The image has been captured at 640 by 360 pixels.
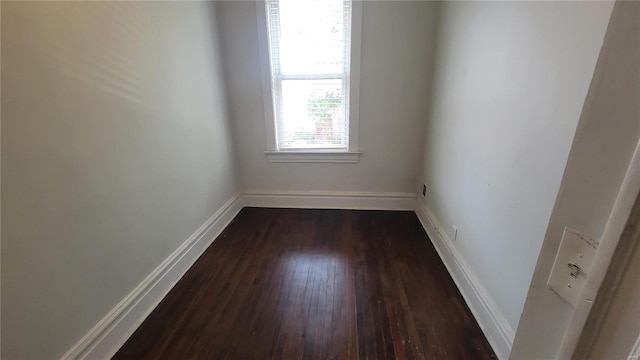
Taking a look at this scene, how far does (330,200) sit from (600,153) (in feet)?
9.30

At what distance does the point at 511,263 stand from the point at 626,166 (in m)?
1.34

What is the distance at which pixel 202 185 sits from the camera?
2.43 m

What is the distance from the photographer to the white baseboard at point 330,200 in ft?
10.2

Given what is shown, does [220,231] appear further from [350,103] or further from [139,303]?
[350,103]

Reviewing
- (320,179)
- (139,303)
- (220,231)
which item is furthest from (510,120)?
(220,231)

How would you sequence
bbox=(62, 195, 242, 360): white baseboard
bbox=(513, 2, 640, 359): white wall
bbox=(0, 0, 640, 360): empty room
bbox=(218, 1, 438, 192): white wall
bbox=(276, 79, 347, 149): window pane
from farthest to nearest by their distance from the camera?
bbox=(276, 79, 347, 149): window pane, bbox=(218, 1, 438, 192): white wall, bbox=(62, 195, 242, 360): white baseboard, bbox=(0, 0, 640, 360): empty room, bbox=(513, 2, 640, 359): white wall

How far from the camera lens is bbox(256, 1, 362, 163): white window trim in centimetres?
259

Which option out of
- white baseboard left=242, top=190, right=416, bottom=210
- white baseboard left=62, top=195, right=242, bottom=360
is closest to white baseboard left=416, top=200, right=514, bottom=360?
white baseboard left=242, top=190, right=416, bottom=210

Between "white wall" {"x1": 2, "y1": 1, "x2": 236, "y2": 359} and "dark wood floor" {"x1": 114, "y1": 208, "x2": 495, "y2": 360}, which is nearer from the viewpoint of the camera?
"white wall" {"x1": 2, "y1": 1, "x2": 236, "y2": 359}

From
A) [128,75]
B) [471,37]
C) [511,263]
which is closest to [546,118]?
[511,263]

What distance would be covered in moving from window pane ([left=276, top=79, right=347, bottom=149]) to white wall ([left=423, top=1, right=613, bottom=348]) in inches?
40.5

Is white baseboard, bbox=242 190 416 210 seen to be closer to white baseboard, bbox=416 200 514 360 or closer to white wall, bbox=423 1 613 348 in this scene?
white baseboard, bbox=416 200 514 360

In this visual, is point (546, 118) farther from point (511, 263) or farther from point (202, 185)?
point (202, 185)

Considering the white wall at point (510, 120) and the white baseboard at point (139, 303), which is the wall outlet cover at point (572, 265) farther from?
the white baseboard at point (139, 303)
